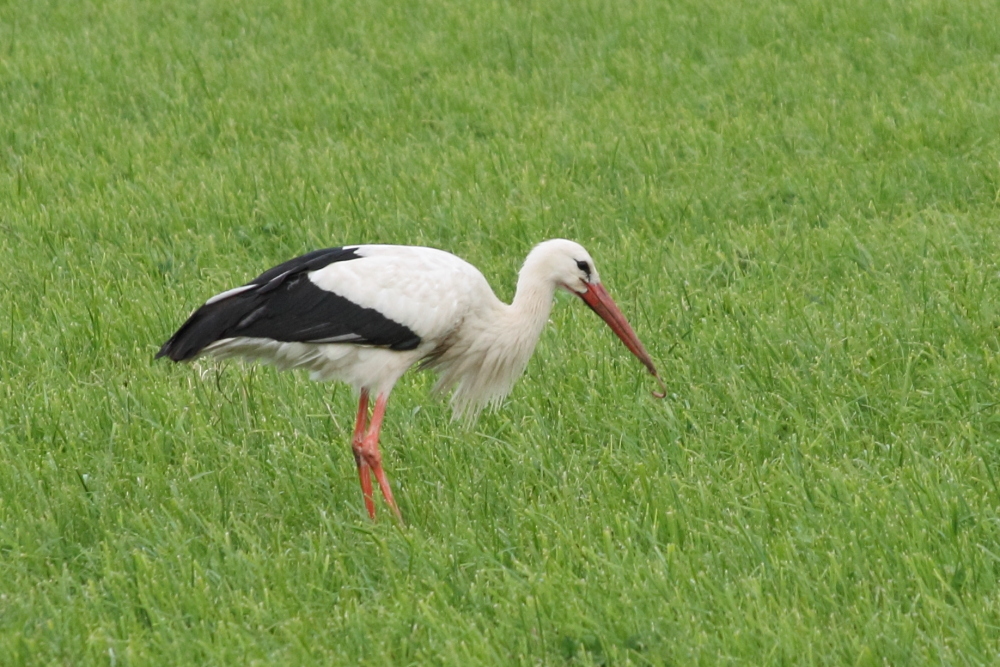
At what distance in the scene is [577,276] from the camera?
5199mm

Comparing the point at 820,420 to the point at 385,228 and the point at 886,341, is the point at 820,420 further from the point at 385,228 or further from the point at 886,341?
the point at 385,228

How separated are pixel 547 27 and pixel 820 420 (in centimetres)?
840

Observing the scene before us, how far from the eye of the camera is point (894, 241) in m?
6.88

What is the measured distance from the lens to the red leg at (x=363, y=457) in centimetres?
470

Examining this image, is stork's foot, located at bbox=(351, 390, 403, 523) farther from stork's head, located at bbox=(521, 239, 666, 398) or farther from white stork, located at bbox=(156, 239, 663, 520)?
stork's head, located at bbox=(521, 239, 666, 398)

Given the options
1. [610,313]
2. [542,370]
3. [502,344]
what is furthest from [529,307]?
[542,370]

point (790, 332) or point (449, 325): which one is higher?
point (449, 325)

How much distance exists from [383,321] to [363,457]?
525 millimetres

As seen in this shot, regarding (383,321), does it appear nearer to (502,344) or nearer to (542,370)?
(502,344)

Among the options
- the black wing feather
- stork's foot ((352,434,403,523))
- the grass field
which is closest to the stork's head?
the grass field

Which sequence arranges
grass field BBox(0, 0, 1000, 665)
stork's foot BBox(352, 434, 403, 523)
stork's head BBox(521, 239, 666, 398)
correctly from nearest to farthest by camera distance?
grass field BBox(0, 0, 1000, 665), stork's foot BBox(352, 434, 403, 523), stork's head BBox(521, 239, 666, 398)

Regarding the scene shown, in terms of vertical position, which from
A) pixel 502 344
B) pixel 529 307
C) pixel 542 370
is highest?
pixel 529 307

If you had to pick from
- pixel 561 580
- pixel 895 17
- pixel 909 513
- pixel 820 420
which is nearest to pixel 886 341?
pixel 820 420

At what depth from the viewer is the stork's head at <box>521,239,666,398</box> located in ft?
17.0
